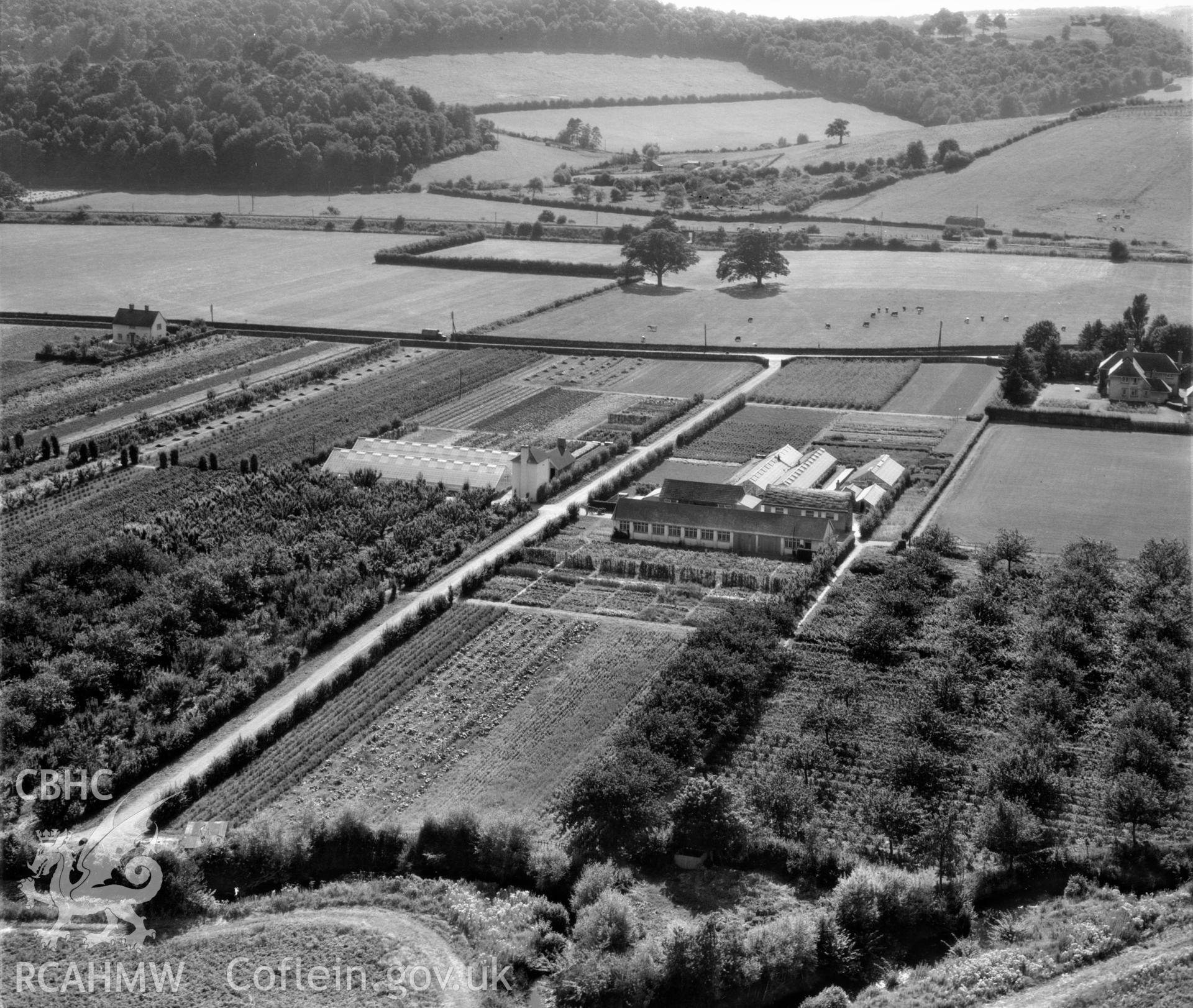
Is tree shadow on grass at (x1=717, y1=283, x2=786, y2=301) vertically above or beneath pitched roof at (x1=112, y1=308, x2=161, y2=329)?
above

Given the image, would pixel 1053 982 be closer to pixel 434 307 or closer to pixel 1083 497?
pixel 1083 497

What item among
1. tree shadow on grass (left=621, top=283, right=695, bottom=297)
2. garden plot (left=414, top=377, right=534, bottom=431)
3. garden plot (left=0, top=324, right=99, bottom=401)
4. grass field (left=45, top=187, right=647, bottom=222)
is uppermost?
grass field (left=45, top=187, right=647, bottom=222)

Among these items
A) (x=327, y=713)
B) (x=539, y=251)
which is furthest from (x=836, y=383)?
(x=539, y=251)

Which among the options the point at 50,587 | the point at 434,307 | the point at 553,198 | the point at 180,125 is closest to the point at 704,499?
the point at 50,587

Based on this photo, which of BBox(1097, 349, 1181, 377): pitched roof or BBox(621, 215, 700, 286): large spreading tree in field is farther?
BBox(621, 215, 700, 286): large spreading tree in field

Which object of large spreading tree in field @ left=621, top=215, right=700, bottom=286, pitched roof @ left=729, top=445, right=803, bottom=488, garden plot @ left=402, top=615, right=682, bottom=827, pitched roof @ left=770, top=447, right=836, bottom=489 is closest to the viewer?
garden plot @ left=402, top=615, right=682, bottom=827

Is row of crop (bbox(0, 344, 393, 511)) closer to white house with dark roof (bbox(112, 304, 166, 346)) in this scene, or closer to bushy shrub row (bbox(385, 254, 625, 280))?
white house with dark roof (bbox(112, 304, 166, 346))

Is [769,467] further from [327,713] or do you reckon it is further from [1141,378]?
[1141,378]

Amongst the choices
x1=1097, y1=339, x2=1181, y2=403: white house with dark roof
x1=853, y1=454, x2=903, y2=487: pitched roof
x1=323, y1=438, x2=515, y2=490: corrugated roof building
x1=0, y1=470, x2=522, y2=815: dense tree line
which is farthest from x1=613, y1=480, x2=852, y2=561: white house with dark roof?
x1=1097, y1=339, x2=1181, y2=403: white house with dark roof
